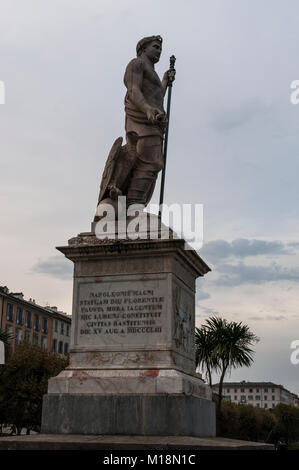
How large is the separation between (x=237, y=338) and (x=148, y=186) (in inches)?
889

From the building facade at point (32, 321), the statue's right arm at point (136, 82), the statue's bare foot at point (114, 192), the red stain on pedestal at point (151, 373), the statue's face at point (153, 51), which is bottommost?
the red stain on pedestal at point (151, 373)

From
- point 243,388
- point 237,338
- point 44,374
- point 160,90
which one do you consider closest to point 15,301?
point 44,374

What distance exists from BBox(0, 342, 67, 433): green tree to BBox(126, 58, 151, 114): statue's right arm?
2610 centimetres

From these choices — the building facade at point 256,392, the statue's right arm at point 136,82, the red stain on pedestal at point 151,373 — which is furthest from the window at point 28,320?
the building facade at point 256,392

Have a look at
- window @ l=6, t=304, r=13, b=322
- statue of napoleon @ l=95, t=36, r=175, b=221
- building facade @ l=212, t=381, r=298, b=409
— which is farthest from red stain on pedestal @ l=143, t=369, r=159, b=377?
building facade @ l=212, t=381, r=298, b=409

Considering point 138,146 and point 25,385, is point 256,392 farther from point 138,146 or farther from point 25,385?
point 138,146

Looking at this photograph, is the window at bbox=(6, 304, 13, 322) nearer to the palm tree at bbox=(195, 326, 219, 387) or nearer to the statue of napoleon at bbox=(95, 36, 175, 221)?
the palm tree at bbox=(195, 326, 219, 387)

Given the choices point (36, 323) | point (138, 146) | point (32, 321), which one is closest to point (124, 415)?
point (138, 146)

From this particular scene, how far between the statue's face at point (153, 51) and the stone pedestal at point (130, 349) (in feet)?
12.2

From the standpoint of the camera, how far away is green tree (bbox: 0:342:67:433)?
115 ft

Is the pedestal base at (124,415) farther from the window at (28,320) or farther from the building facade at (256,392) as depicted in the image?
the building facade at (256,392)

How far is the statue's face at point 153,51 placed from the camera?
12.0 meters

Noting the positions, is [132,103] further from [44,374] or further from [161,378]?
[44,374]

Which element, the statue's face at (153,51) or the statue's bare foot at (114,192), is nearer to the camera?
the statue's bare foot at (114,192)
